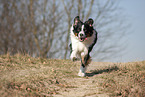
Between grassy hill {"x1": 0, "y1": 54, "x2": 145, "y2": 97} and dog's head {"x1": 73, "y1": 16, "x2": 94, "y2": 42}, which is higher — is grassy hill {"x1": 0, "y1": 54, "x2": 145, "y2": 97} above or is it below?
below

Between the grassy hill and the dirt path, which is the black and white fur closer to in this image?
the dirt path

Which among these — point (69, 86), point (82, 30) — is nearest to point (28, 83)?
point (69, 86)

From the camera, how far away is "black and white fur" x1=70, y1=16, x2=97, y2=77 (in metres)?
5.62

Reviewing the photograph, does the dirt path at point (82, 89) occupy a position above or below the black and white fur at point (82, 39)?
below

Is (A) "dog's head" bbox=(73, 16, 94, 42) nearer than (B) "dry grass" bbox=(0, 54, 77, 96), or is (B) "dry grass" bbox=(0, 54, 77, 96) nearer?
(B) "dry grass" bbox=(0, 54, 77, 96)

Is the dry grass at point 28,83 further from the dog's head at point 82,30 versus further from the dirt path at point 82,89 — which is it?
the dog's head at point 82,30

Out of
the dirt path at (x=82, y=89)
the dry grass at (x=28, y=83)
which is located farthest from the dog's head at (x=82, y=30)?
the dry grass at (x=28, y=83)

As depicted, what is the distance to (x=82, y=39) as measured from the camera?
5.61m

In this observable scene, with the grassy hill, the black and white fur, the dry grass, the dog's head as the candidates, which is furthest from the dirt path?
the dog's head

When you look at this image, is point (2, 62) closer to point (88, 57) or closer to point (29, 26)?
point (88, 57)

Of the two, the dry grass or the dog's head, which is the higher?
the dog's head

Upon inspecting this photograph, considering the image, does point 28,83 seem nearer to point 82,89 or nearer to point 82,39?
point 82,89

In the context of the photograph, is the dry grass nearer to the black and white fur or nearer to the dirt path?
the dirt path

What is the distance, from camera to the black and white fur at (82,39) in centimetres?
562
